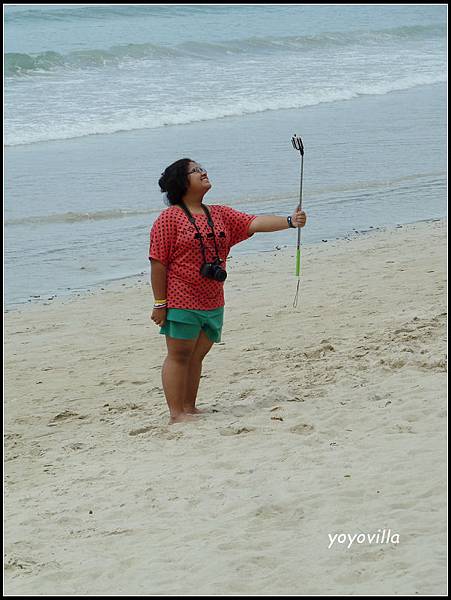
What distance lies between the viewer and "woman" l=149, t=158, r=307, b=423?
634cm

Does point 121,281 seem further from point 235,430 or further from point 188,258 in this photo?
point 235,430

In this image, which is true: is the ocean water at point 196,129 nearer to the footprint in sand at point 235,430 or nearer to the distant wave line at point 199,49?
the distant wave line at point 199,49

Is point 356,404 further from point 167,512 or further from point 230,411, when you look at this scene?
point 167,512

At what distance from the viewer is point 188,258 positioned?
6.36 metres

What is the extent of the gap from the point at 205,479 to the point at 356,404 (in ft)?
3.96

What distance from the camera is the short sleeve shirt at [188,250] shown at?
6.32 m

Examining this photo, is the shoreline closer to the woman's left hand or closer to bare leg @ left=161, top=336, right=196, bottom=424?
bare leg @ left=161, top=336, right=196, bottom=424

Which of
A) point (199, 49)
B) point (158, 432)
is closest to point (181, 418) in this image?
point (158, 432)

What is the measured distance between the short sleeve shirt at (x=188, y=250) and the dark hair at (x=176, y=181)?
0.23 ft

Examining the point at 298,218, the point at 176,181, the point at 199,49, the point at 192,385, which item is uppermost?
the point at 199,49

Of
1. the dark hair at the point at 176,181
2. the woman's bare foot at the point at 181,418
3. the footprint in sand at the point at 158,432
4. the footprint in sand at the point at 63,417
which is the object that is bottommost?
the footprint in sand at the point at 63,417

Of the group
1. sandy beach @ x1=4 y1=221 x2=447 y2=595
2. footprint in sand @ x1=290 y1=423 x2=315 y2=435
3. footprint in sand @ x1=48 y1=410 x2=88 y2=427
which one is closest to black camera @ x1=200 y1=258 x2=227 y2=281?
sandy beach @ x1=4 y1=221 x2=447 y2=595

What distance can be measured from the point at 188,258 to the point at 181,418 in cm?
98

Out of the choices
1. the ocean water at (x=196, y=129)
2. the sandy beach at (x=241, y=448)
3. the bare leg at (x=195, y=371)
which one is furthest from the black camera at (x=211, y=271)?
the ocean water at (x=196, y=129)
